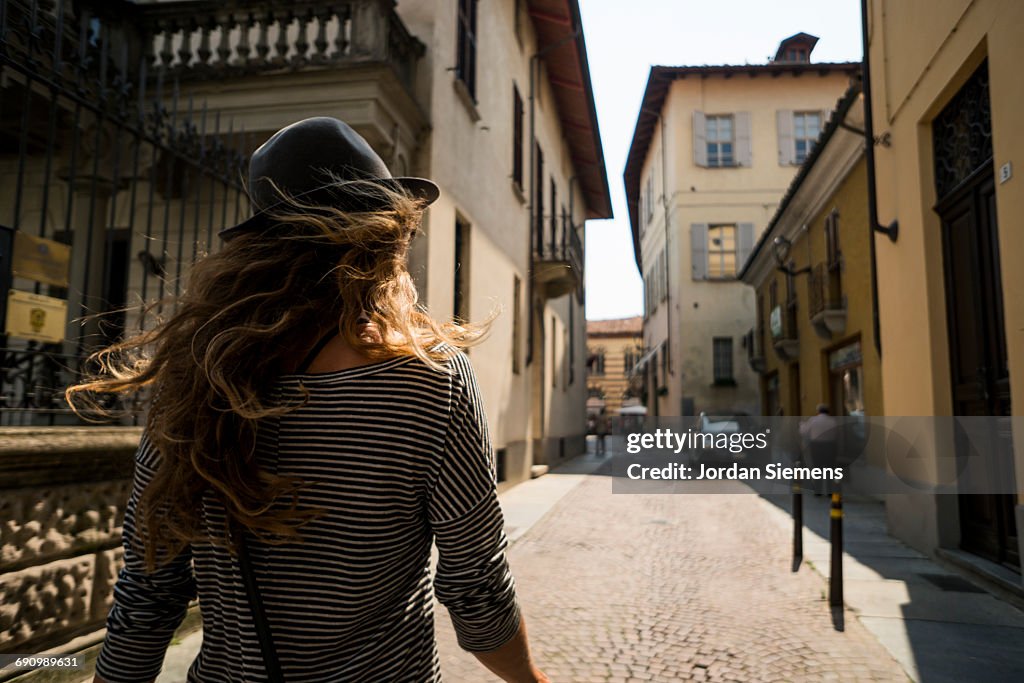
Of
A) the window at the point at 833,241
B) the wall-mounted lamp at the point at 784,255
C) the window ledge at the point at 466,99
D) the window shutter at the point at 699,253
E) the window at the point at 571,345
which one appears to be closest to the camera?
the window ledge at the point at 466,99

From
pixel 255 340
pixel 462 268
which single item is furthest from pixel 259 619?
pixel 462 268

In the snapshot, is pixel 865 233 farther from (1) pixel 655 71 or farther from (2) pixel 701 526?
(1) pixel 655 71

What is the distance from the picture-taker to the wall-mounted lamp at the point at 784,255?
15155 millimetres

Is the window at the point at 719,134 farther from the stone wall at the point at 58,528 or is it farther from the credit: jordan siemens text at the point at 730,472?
the stone wall at the point at 58,528

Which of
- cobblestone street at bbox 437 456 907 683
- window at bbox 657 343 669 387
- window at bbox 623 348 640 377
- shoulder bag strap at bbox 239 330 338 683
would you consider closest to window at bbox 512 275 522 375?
cobblestone street at bbox 437 456 907 683

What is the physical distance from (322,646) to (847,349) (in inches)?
506

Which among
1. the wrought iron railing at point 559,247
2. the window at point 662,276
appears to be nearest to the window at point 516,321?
the wrought iron railing at point 559,247

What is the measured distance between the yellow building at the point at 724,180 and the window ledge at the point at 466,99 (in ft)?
52.3

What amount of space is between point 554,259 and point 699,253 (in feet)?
34.9

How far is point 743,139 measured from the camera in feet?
82.5

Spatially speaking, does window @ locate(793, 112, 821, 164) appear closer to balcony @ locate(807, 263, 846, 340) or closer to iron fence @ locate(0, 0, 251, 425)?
balcony @ locate(807, 263, 846, 340)

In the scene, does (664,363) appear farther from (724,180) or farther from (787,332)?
(787,332)

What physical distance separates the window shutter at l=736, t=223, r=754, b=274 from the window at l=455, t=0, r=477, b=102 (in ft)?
54.5

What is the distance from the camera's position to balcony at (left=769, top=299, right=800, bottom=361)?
16.1 m
